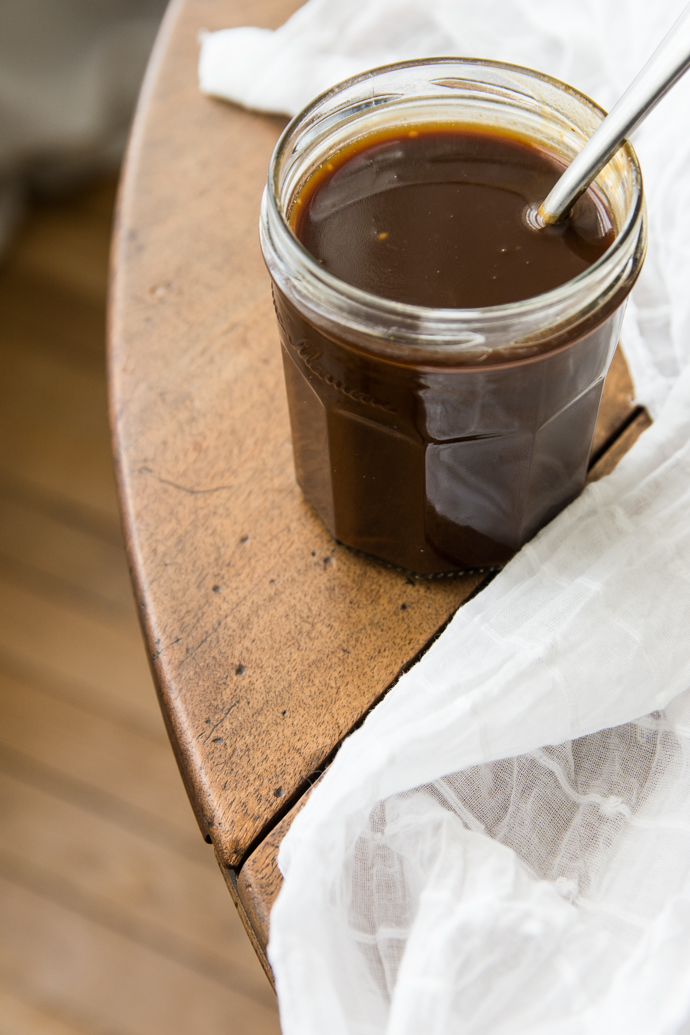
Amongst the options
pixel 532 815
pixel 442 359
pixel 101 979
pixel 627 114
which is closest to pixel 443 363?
pixel 442 359

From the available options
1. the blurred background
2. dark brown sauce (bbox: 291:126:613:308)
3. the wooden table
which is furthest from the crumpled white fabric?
the blurred background

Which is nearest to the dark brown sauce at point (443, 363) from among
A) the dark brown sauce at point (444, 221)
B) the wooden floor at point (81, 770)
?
the dark brown sauce at point (444, 221)

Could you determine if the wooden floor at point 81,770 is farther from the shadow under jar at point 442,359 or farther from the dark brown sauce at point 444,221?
the dark brown sauce at point 444,221

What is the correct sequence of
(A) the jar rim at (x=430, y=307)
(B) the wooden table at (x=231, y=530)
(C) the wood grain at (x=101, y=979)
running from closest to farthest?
(A) the jar rim at (x=430, y=307), (B) the wooden table at (x=231, y=530), (C) the wood grain at (x=101, y=979)

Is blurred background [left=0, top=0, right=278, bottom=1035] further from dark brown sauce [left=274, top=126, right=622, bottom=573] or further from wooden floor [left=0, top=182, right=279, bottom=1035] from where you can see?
dark brown sauce [left=274, top=126, right=622, bottom=573]

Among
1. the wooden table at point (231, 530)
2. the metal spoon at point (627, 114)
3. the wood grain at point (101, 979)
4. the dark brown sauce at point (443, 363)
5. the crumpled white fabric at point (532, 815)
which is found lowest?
the wood grain at point (101, 979)

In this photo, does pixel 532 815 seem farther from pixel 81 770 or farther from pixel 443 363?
pixel 81 770
